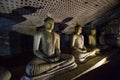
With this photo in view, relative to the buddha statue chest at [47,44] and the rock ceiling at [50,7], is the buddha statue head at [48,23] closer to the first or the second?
the buddha statue chest at [47,44]

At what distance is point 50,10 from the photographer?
257 centimetres

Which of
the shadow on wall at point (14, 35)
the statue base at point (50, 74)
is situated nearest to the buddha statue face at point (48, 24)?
the shadow on wall at point (14, 35)

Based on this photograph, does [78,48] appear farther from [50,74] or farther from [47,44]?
[50,74]

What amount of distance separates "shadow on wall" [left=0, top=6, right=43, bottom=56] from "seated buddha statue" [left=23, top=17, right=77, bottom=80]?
1.46 ft

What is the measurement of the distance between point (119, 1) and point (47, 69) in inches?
108

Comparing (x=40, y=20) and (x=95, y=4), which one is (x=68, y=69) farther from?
(x=95, y=4)

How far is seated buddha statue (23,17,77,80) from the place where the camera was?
6.15 ft

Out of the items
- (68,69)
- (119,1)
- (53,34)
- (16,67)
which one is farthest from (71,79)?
(119,1)

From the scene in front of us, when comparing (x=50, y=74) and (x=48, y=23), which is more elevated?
(x=48, y=23)

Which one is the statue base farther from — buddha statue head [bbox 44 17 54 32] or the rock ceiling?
the rock ceiling

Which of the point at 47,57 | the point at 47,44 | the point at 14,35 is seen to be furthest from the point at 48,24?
the point at 14,35

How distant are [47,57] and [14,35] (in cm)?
96

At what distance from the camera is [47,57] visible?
6.81 feet

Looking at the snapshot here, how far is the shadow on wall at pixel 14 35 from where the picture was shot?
7.64ft
